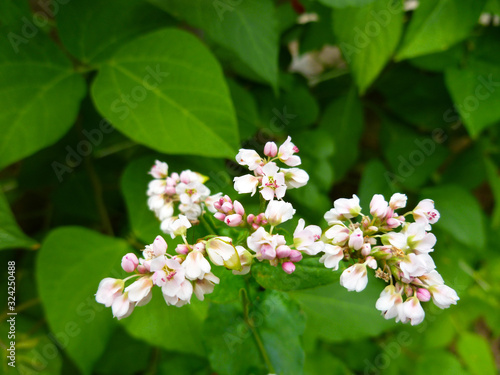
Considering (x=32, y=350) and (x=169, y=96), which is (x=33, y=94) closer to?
(x=169, y=96)

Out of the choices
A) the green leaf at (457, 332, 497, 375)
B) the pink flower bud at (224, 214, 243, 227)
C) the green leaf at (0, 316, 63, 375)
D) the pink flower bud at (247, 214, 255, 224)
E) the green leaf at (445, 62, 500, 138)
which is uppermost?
the pink flower bud at (224, 214, 243, 227)

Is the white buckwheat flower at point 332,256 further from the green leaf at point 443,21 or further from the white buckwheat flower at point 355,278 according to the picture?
the green leaf at point 443,21

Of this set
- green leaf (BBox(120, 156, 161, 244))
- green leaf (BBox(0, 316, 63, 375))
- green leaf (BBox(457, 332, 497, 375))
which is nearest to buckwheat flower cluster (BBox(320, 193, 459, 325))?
green leaf (BBox(120, 156, 161, 244))

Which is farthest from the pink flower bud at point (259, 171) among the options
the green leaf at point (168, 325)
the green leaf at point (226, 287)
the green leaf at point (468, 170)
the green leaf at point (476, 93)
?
the green leaf at point (468, 170)

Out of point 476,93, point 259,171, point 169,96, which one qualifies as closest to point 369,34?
point 476,93

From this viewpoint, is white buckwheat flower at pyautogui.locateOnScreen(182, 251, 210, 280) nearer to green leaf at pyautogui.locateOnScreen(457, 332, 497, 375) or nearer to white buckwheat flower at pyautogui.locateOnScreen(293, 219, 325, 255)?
white buckwheat flower at pyautogui.locateOnScreen(293, 219, 325, 255)

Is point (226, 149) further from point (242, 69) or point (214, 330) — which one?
point (242, 69)

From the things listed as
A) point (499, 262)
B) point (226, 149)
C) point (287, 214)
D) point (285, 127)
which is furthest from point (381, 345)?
point (287, 214)

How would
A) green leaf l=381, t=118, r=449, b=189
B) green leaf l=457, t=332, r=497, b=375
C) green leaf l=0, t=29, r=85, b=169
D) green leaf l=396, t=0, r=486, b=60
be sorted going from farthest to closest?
green leaf l=457, t=332, r=497, b=375 → green leaf l=381, t=118, r=449, b=189 → green leaf l=396, t=0, r=486, b=60 → green leaf l=0, t=29, r=85, b=169
